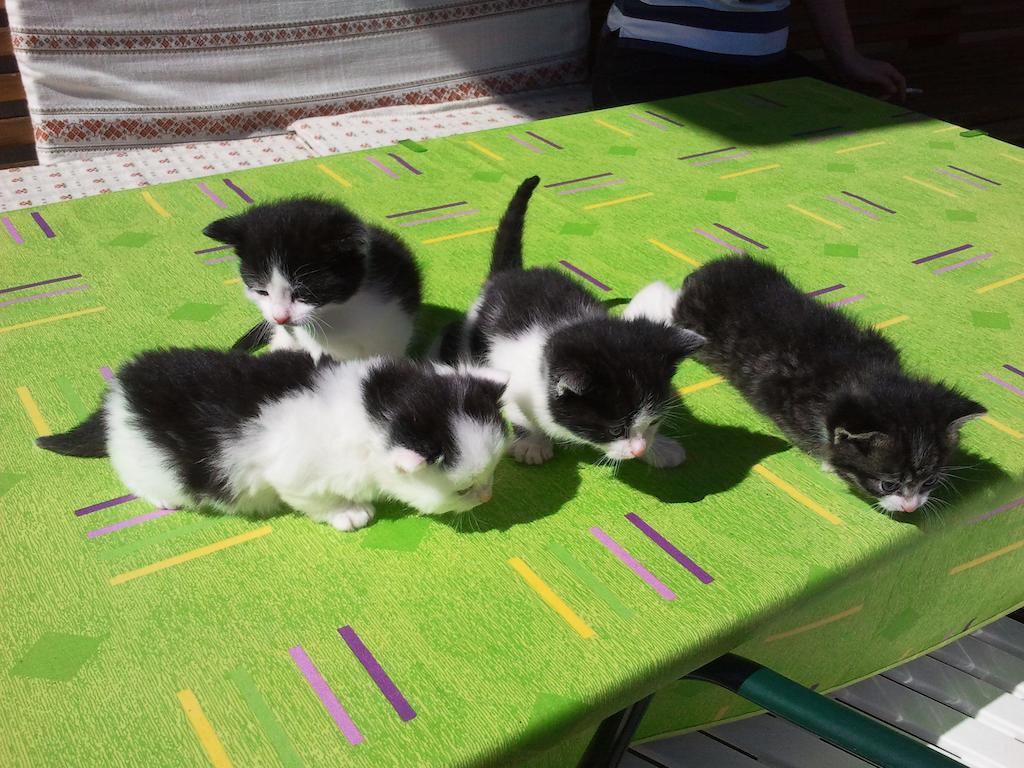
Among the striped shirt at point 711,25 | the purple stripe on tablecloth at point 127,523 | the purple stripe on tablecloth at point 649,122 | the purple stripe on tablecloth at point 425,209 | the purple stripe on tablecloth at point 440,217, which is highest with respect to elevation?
the striped shirt at point 711,25

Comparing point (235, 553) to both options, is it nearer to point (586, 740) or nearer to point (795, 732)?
point (586, 740)

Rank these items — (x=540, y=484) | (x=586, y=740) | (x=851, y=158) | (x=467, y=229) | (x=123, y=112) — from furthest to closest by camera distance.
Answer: (x=123, y=112) < (x=851, y=158) < (x=467, y=229) < (x=540, y=484) < (x=586, y=740)

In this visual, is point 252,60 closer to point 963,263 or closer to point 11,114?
point 11,114

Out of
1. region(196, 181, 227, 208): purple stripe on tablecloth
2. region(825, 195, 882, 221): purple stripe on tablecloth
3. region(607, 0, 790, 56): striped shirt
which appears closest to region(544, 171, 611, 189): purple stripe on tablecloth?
region(825, 195, 882, 221): purple stripe on tablecloth

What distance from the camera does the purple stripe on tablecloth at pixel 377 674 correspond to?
97 centimetres

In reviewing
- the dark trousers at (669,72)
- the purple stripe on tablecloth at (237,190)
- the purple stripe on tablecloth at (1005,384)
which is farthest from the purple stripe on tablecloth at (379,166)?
the purple stripe on tablecloth at (1005,384)

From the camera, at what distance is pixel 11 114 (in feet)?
10.3

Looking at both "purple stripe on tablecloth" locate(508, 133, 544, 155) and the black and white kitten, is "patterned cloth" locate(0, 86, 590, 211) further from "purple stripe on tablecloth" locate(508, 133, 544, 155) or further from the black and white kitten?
the black and white kitten

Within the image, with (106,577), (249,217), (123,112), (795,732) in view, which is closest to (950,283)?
(795,732)

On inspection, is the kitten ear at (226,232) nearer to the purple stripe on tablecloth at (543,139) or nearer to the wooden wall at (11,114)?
the purple stripe on tablecloth at (543,139)

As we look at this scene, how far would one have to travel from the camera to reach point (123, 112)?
9.96ft

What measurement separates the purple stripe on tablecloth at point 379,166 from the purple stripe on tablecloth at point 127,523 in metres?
1.27

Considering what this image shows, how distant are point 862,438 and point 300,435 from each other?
32.2 inches

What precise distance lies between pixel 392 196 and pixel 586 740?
1.42m
